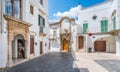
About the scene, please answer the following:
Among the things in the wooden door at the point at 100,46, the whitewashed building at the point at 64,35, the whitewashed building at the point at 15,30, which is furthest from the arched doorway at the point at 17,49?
the wooden door at the point at 100,46

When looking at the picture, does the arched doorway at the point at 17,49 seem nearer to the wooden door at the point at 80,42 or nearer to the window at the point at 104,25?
the wooden door at the point at 80,42

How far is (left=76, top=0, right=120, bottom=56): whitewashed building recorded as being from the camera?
75.3 feet

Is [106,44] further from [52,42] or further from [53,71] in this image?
[53,71]

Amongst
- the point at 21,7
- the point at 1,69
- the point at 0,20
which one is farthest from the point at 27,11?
the point at 1,69

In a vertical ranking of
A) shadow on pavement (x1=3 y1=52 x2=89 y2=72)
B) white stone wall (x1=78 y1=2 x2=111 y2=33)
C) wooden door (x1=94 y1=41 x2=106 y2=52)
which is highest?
white stone wall (x1=78 y1=2 x2=111 y2=33)

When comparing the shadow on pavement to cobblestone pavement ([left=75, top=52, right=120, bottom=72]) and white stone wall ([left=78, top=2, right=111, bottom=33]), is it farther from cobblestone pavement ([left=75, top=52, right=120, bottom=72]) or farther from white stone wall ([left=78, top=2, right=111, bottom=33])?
white stone wall ([left=78, top=2, right=111, bottom=33])

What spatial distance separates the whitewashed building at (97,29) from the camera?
23.0m

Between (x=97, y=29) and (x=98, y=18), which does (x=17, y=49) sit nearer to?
(x=97, y=29)

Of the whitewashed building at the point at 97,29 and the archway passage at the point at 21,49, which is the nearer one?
the archway passage at the point at 21,49

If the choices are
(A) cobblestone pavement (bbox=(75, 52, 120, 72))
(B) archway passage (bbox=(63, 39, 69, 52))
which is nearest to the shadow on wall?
(A) cobblestone pavement (bbox=(75, 52, 120, 72))

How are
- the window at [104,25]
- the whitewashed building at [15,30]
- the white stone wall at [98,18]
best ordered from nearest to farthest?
the whitewashed building at [15,30], the white stone wall at [98,18], the window at [104,25]

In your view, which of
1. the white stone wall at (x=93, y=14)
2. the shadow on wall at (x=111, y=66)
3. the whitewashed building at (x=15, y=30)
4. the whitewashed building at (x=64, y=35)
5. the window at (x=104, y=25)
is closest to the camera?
the whitewashed building at (x=15, y=30)

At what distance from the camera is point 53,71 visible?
9078 mm

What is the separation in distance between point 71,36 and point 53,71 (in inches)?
698
